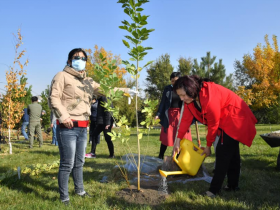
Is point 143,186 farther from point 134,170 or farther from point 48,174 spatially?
point 48,174

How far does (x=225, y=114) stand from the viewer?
2.78m

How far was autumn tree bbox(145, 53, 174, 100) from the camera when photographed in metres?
30.5

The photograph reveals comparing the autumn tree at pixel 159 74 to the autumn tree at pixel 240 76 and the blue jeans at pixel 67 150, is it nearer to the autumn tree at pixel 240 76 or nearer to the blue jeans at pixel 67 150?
the autumn tree at pixel 240 76

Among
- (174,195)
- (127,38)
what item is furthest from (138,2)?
(174,195)

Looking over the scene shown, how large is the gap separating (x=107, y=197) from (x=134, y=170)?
947 mm

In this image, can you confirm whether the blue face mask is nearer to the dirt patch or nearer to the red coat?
the red coat

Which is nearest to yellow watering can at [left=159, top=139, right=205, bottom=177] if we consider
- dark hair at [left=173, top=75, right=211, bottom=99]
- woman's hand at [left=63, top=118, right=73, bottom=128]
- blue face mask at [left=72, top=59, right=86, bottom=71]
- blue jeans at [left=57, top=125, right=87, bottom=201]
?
dark hair at [left=173, top=75, right=211, bottom=99]

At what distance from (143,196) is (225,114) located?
1.38 m

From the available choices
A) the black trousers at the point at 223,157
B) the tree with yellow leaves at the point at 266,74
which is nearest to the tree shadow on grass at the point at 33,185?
the black trousers at the point at 223,157

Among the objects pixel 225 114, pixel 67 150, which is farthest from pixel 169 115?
pixel 67 150

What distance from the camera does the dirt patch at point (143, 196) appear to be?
2715 millimetres

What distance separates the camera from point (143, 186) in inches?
127

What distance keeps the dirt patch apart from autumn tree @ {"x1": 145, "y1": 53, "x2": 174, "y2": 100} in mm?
27530

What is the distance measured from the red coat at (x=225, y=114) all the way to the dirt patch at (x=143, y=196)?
2.93 ft
